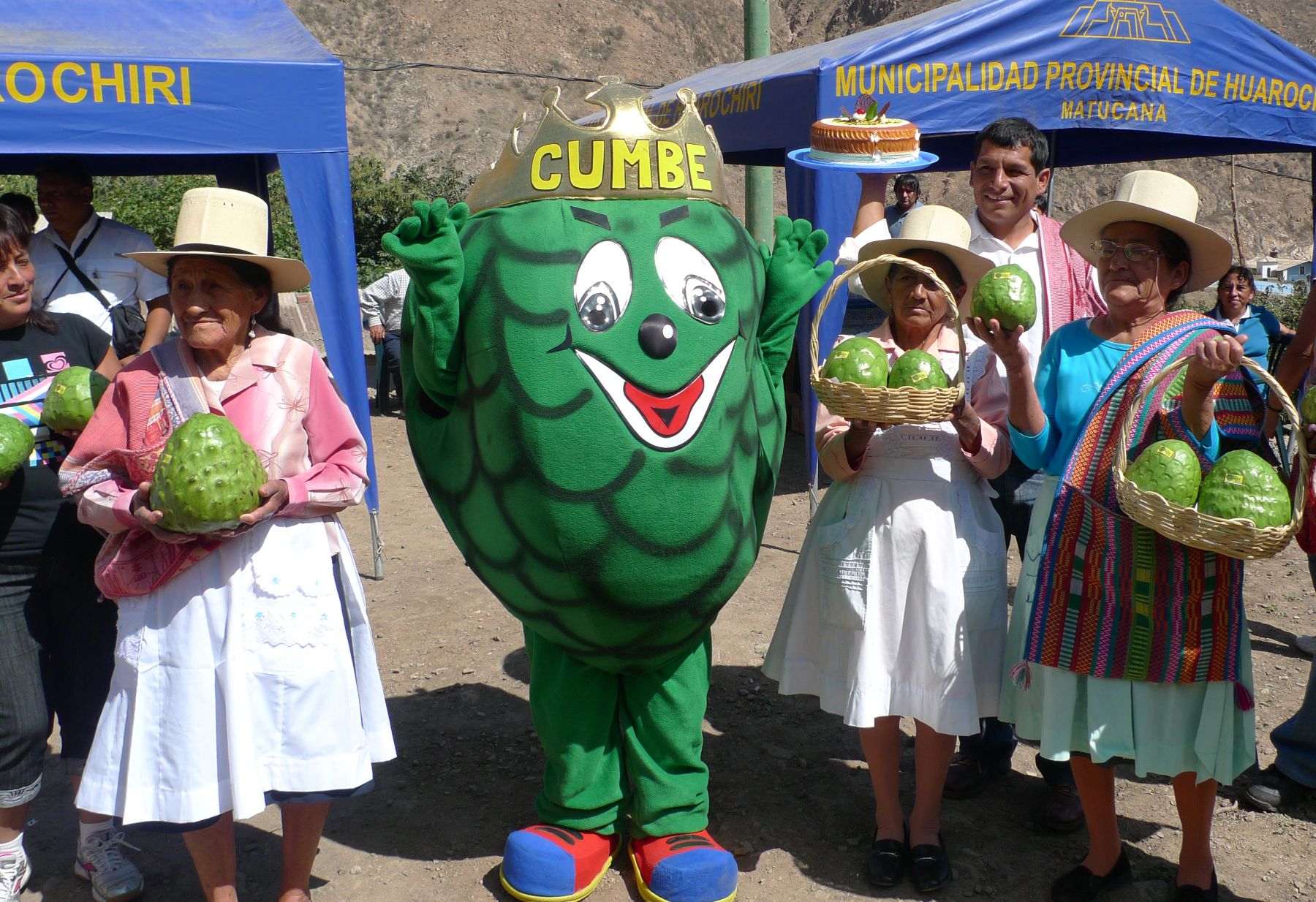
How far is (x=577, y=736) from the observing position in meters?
3.12

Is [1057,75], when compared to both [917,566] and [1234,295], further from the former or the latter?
[917,566]

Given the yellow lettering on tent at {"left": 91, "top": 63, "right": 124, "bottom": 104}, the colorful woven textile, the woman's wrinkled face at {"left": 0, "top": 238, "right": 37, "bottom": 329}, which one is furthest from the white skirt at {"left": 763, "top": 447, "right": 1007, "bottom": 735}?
the yellow lettering on tent at {"left": 91, "top": 63, "right": 124, "bottom": 104}

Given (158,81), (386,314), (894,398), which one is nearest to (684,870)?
(894,398)

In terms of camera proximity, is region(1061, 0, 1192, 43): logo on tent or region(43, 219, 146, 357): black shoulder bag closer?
region(43, 219, 146, 357): black shoulder bag

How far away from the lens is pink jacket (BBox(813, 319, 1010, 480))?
3.18m

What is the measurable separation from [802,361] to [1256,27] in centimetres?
356

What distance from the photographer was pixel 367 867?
11.4ft

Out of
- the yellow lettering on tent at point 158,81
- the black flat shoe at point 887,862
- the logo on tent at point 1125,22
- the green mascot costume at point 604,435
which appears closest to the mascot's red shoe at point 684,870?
the green mascot costume at point 604,435

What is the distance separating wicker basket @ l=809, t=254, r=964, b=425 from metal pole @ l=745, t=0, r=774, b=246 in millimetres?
6408

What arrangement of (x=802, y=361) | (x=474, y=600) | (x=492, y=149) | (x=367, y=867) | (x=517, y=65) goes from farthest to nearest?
(x=517, y=65)
(x=492, y=149)
(x=802, y=361)
(x=474, y=600)
(x=367, y=867)

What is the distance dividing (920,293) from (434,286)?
54.0 inches

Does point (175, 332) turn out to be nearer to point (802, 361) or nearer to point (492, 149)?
point (802, 361)

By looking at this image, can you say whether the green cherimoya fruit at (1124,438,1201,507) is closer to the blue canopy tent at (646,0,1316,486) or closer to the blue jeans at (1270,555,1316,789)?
the blue jeans at (1270,555,1316,789)

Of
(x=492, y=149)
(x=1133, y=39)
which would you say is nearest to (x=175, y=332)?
(x=1133, y=39)
